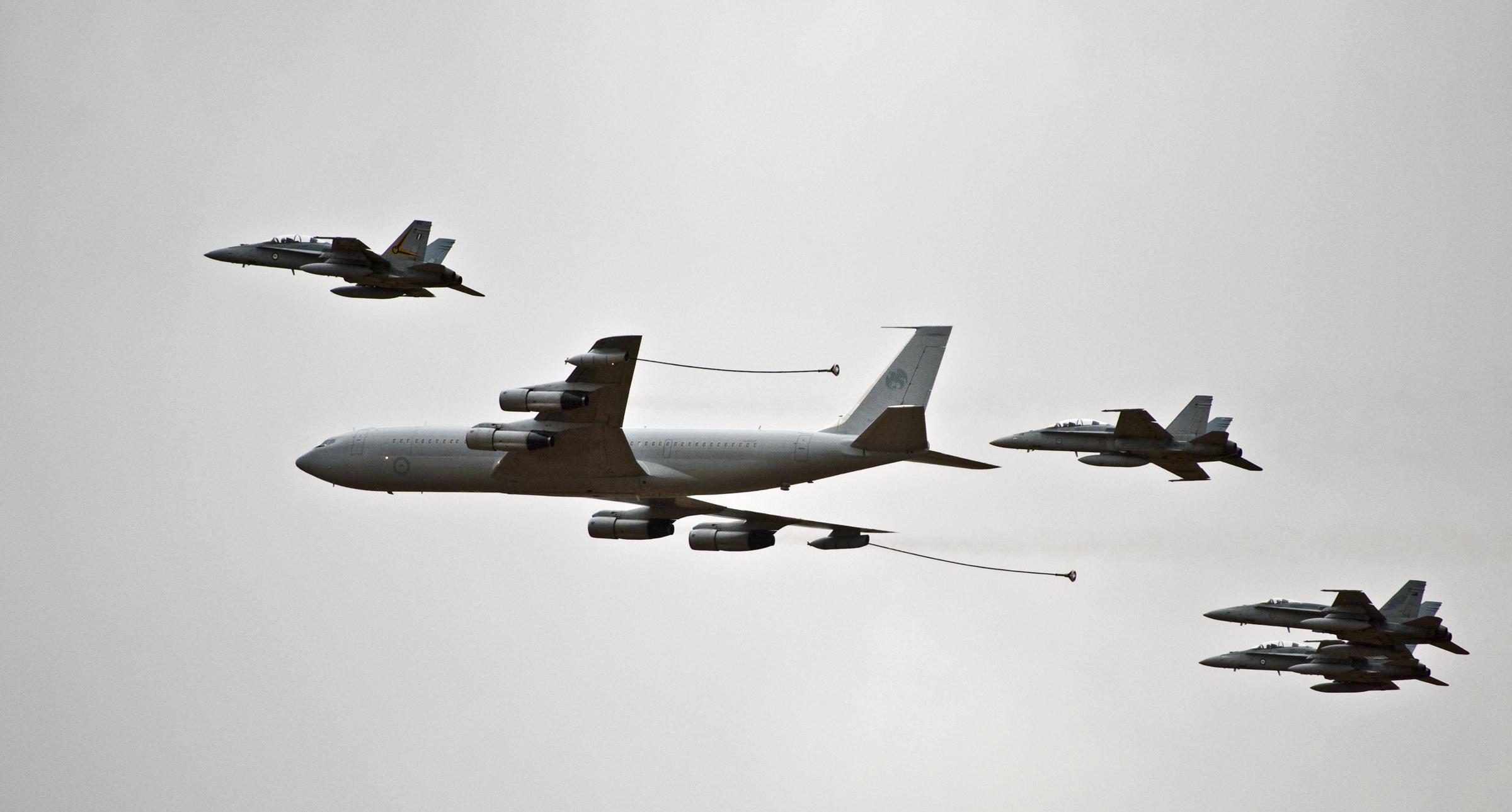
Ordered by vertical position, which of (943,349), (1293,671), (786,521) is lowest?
(1293,671)

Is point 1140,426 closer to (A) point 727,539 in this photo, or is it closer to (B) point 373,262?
(A) point 727,539

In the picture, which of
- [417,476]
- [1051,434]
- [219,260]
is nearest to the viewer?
[219,260]

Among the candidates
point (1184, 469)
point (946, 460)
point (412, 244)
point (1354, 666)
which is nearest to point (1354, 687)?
point (1354, 666)

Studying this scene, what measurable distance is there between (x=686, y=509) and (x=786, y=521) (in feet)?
13.2

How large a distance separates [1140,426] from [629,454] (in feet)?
63.9

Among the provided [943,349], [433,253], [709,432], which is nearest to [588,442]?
[709,432]

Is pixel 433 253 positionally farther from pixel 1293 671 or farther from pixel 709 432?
pixel 1293 671

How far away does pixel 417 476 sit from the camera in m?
59.7

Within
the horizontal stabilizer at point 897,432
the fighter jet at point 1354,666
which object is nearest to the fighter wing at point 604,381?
the horizontal stabilizer at point 897,432

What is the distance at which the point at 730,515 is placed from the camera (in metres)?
61.8

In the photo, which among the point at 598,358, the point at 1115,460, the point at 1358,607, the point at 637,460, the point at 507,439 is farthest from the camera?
the point at 1358,607

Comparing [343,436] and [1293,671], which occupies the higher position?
[343,436]

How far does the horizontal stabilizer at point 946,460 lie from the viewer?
51.1m

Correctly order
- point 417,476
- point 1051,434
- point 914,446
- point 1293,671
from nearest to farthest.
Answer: point 914,446 < point 417,476 < point 1051,434 < point 1293,671
